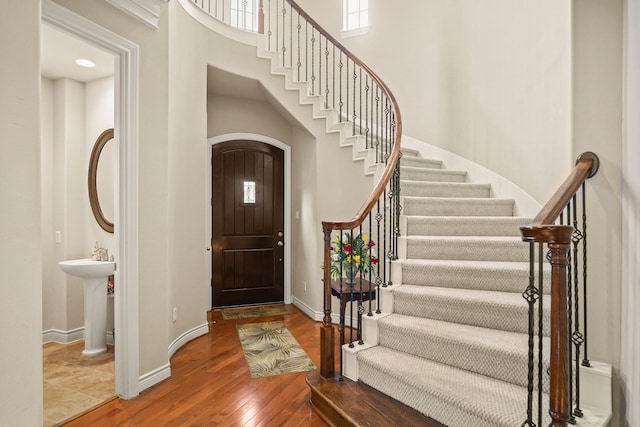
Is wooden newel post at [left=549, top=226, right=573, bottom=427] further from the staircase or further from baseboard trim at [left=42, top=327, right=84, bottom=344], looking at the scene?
baseboard trim at [left=42, top=327, right=84, bottom=344]

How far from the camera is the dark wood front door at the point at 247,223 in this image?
4.91 meters

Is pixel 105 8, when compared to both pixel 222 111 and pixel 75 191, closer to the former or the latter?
pixel 75 191

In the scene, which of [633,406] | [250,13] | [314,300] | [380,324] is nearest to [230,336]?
[314,300]

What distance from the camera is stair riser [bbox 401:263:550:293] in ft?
8.11

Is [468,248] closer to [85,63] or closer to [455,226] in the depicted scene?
[455,226]

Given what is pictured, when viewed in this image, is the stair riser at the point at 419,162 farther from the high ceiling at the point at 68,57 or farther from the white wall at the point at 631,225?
the high ceiling at the point at 68,57

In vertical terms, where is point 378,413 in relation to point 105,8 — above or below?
below

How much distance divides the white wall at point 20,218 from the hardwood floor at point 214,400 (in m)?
1.04

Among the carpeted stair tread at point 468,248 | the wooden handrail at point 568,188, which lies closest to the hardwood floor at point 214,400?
the carpeted stair tread at point 468,248

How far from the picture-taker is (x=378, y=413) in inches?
81.0

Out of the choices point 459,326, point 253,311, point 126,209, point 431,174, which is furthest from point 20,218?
point 253,311

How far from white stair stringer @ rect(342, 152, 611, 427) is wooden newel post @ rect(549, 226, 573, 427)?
0.44 meters

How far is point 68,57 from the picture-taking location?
323cm

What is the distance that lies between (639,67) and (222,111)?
4302 mm
